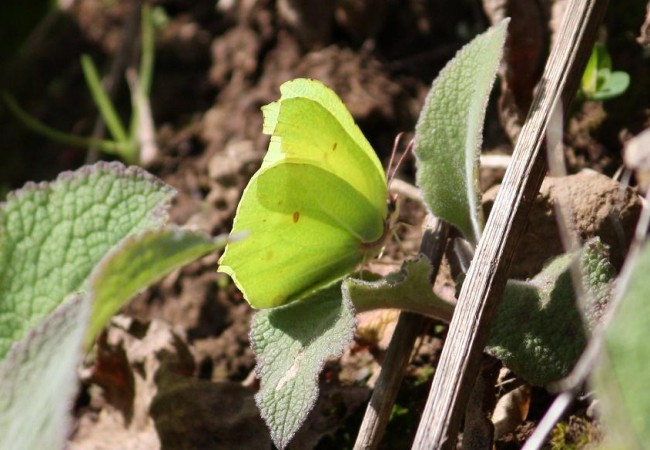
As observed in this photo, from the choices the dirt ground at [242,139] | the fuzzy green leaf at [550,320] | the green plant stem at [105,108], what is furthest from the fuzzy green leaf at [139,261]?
the green plant stem at [105,108]

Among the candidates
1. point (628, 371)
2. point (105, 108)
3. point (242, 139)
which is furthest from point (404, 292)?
point (105, 108)

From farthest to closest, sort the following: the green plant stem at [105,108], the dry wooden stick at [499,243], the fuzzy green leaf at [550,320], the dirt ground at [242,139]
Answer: the green plant stem at [105,108], the dirt ground at [242,139], the fuzzy green leaf at [550,320], the dry wooden stick at [499,243]

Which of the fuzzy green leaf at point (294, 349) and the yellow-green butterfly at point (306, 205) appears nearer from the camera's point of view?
the fuzzy green leaf at point (294, 349)

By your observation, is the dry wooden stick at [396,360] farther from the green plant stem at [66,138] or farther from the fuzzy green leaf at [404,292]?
the green plant stem at [66,138]

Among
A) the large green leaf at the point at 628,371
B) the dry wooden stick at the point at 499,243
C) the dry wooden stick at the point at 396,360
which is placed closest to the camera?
the large green leaf at the point at 628,371

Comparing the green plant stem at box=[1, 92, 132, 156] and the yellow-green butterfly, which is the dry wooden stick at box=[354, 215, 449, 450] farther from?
the green plant stem at box=[1, 92, 132, 156]

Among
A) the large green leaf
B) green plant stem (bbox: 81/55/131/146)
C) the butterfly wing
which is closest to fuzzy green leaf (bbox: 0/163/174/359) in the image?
the butterfly wing

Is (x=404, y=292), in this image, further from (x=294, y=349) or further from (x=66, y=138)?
(x=66, y=138)
